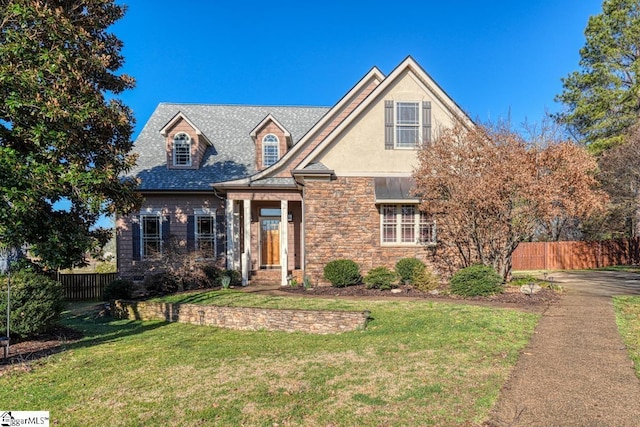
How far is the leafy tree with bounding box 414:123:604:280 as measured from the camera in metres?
10.5

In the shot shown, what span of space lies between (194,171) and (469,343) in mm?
13898

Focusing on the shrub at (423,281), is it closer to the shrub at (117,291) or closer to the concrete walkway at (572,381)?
the concrete walkway at (572,381)

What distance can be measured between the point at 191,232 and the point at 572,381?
46.5 ft

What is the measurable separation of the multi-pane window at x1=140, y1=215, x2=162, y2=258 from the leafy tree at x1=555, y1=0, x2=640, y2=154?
26.3 metres

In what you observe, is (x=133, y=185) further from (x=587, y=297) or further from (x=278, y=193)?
(x=587, y=297)

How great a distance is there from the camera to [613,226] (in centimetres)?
2695

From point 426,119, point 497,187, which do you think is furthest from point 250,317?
point 426,119

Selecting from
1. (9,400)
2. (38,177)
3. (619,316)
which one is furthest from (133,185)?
(619,316)

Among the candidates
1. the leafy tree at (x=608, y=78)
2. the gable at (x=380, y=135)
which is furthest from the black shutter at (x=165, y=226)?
the leafy tree at (x=608, y=78)

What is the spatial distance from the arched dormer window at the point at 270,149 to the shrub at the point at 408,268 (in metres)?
7.77

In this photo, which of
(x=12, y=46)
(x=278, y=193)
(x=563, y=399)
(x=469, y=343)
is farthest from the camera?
(x=278, y=193)

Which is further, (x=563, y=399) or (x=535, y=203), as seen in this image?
(x=535, y=203)

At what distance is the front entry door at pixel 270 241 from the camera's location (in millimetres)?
16750

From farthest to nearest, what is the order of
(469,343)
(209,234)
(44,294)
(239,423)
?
(209,234)
(44,294)
(469,343)
(239,423)
